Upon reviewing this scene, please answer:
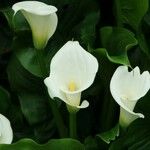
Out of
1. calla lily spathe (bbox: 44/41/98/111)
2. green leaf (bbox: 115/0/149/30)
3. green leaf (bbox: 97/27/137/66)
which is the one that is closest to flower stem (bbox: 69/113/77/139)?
calla lily spathe (bbox: 44/41/98/111)

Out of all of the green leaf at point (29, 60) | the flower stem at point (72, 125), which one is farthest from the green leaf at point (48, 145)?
the green leaf at point (29, 60)

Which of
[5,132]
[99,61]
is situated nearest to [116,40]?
[99,61]

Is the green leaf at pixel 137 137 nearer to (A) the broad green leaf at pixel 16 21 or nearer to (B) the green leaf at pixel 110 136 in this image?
→ (B) the green leaf at pixel 110 136

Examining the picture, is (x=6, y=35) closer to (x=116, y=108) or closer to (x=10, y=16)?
(x=10, y=16)

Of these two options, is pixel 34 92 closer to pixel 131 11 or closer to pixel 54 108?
pixel 54 108

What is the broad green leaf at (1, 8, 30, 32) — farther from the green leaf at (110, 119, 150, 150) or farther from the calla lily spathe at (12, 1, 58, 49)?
the green leaf at (110, 119, 150, 150)

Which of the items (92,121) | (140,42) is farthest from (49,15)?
(92,121)

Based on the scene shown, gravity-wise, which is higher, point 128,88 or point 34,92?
point 128,88
